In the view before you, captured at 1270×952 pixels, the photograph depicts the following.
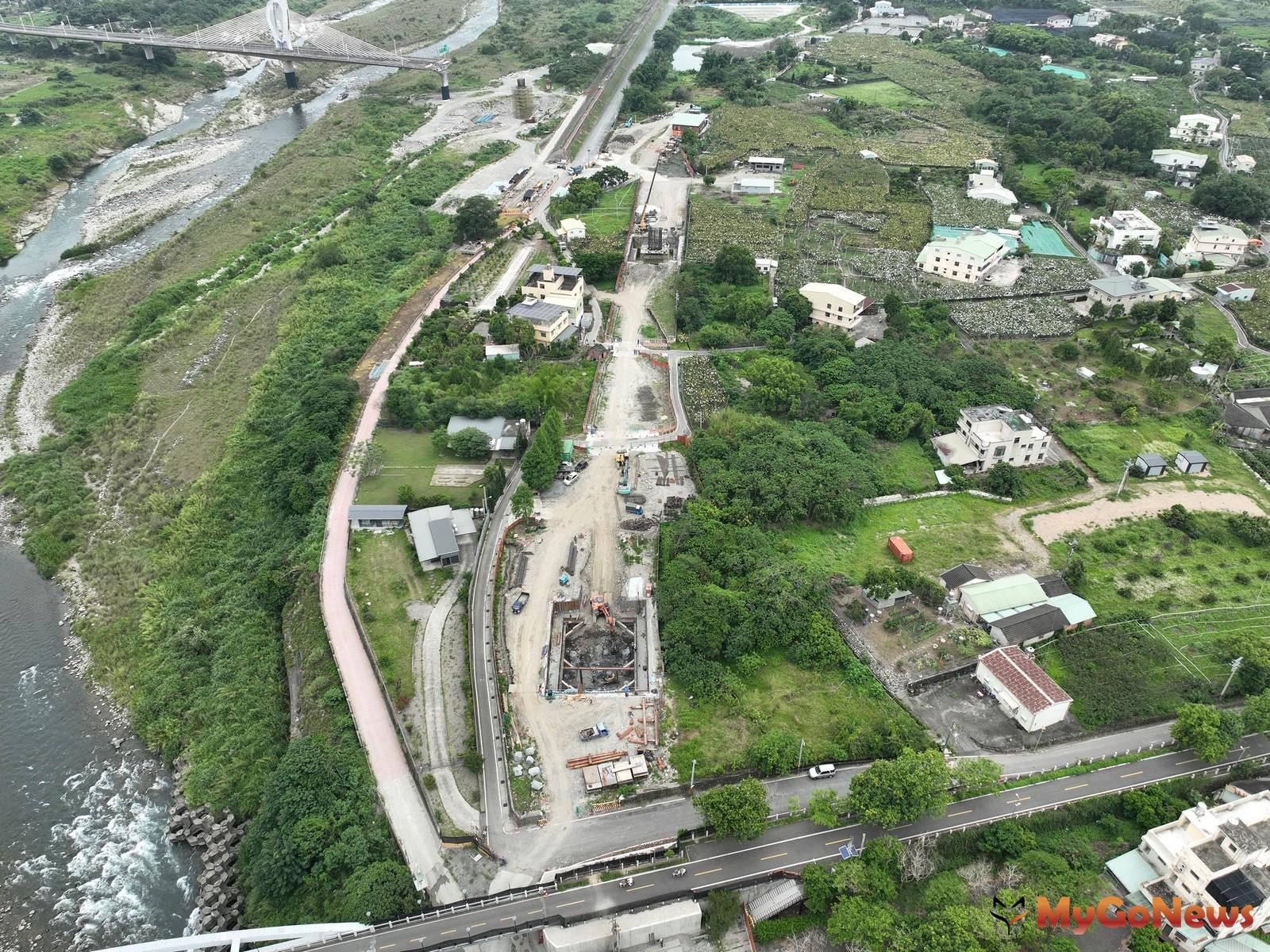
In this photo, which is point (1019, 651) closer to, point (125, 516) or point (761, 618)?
point (761, 618)

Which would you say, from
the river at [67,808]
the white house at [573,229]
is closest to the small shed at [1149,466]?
the white house at [573,229]

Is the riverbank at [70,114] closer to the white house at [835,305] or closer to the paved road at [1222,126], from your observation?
the white house at [835,305]

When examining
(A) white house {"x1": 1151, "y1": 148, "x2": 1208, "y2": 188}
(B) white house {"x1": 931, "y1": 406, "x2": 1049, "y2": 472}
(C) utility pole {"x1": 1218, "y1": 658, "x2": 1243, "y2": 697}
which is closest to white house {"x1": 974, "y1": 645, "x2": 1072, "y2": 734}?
(C) utility pole {"x1": 1218, "y1": 658, "x2": 1243, "y2": 697}

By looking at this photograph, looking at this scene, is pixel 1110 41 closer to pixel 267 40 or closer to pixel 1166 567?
pixel 1166 567

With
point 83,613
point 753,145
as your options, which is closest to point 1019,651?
point 83,613

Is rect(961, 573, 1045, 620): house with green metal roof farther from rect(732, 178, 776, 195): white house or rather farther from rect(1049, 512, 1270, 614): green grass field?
rect(732, 178, 776, 195): white house

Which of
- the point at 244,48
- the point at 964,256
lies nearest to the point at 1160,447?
the point at 964,256
